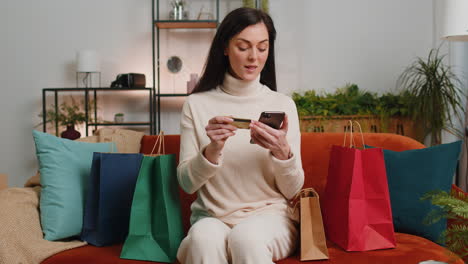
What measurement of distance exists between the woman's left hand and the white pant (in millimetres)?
234

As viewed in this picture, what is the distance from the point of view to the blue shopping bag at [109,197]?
175cm

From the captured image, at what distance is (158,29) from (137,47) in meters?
0.28

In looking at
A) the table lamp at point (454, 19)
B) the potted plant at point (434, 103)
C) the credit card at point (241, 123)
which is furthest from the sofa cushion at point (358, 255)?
the potted plant at point (434, 103)

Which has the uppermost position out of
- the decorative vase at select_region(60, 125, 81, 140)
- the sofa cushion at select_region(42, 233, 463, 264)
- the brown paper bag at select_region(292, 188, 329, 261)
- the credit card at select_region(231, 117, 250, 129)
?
the credit card at select_region(231, 117, 250, 129)

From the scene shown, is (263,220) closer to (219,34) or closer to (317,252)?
(317,252)

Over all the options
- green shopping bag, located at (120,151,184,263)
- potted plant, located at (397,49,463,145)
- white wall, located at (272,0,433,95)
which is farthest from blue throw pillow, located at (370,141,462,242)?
white wall, located at (272,0,433,95)

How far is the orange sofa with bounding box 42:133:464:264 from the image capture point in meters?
1.54

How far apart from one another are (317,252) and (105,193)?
848mm

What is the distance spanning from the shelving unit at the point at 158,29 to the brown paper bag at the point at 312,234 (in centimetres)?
280

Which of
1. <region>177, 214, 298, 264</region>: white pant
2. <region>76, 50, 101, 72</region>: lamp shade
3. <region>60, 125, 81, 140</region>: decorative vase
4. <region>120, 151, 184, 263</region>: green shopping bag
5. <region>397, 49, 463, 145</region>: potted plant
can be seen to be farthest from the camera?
<region>76, 50, 101, 72</region>: lamp shade

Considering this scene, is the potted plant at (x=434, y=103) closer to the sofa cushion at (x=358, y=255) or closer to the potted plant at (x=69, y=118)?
the sofa cushion at (x=358, y=255)

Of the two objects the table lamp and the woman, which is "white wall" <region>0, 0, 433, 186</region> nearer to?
the table lamp

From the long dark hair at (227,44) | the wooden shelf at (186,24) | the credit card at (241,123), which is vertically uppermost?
the wooden shelf at (186,24)

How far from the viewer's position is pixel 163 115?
14.8 ft
